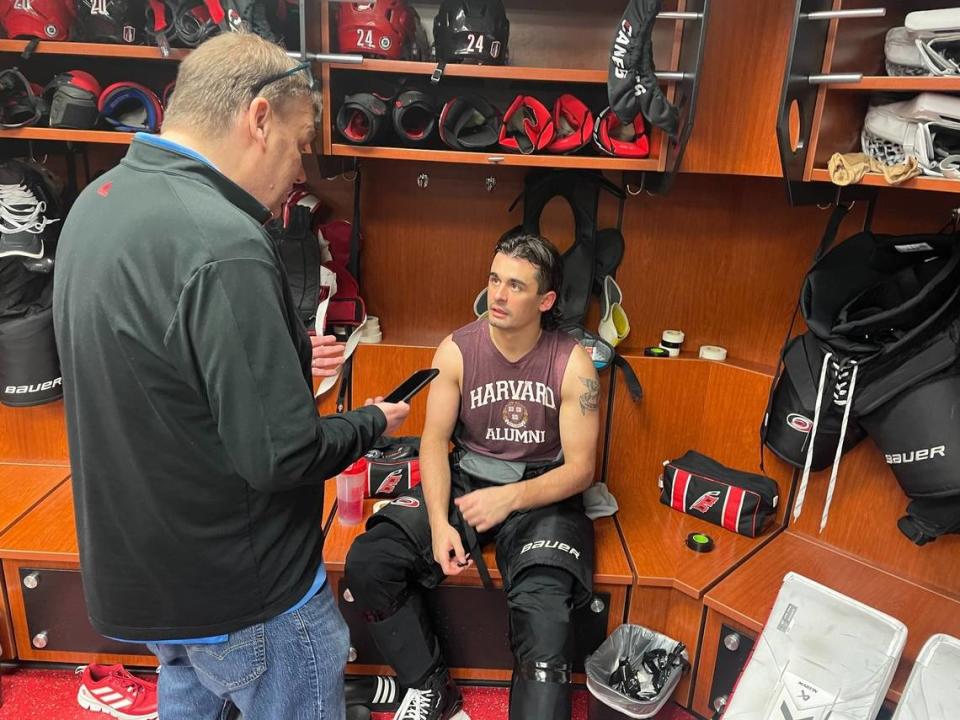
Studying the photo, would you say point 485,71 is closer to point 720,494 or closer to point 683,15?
point 683,15

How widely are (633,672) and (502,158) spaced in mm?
1411

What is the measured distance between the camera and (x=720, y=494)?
218cm

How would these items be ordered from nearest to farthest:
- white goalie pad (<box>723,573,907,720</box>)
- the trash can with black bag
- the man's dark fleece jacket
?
the man's dark fleece jacket, white goalie pad (<box>723,573,907,720</box>), the trash can with black bag

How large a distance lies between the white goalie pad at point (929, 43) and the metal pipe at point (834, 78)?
14 cm

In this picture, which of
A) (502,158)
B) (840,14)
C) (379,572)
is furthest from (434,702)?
(840,14)

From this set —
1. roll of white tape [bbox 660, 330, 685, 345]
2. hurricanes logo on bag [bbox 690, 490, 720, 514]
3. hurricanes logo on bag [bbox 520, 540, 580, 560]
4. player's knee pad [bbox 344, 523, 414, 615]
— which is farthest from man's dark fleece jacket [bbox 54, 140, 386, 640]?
roll of white tape [bbox 660, 330, 685, 345]

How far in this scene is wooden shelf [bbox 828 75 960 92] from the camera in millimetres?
1492

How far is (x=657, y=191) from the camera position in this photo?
82.4 inches

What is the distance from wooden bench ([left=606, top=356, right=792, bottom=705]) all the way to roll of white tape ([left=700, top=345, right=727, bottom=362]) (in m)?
0.03

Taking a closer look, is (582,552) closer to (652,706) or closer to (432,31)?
(652,706)

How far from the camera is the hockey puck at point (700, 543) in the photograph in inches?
80.8

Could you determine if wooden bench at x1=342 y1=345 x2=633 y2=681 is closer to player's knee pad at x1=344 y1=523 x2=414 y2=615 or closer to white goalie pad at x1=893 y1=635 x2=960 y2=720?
player's knee pad at x1=344 y1=523 x2=414 y2=615

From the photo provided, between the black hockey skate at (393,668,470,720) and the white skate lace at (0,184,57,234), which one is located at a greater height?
the white skate lace at (0,184,57,234)

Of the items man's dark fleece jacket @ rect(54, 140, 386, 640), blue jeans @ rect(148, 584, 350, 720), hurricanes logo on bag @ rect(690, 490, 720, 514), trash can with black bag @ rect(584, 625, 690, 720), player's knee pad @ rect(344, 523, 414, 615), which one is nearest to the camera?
man's dark fleece jacket @ rect(54, 140, 386, 640)
